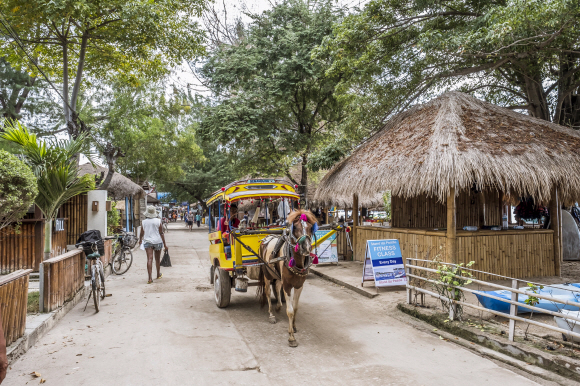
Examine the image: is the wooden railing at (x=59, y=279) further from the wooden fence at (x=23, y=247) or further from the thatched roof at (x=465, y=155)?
the thatched roof at (x=465, y=155)

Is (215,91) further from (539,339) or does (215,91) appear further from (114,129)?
(539,339)

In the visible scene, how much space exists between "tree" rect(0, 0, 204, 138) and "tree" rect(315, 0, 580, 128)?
441cm

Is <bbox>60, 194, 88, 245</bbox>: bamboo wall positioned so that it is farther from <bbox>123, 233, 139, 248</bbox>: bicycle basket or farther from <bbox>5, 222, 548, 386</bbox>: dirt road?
<bbox>5, 222, 548, 386</bbox>: dirt road

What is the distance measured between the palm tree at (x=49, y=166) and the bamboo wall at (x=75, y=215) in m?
4.42

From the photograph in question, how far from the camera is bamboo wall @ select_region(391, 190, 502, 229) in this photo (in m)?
12.2

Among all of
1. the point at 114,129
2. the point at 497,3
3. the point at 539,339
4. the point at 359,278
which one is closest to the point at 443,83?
the point at 497,3

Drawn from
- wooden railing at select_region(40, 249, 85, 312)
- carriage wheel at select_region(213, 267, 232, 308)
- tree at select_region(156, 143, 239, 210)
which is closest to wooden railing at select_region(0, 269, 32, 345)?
wooden railing at select_region(40, 249, 85, 312)

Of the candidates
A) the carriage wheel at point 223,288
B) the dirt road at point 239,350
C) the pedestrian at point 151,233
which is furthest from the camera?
the pedestrian at point 151,233

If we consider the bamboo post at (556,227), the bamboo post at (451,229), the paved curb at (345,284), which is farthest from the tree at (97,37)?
the bamboo post at (556,227)

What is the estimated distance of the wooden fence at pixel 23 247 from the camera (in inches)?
396

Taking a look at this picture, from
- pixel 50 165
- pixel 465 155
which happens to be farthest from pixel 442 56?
pixel 50 165

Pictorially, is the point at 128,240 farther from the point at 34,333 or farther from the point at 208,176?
the point at 208,176

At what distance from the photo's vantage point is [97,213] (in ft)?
42.1

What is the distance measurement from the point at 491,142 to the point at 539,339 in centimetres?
503
